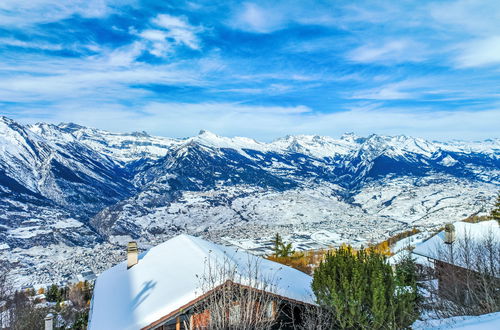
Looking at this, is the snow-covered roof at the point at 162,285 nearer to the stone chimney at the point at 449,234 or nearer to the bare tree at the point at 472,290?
the bare tree at the point at 472,290

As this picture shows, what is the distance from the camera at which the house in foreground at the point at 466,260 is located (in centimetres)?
2031

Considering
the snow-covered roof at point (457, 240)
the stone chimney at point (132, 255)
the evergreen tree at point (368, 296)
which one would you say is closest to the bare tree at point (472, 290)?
the snow-covered roof at point (457, 240)

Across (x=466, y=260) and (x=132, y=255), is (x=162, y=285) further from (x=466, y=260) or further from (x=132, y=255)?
(x=466, y=260)

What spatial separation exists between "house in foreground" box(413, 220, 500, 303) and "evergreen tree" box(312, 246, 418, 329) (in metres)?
5.52

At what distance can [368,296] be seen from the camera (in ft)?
45.3

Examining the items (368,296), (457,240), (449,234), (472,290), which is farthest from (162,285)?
(457,240)

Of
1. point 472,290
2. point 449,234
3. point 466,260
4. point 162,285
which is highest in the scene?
point 162,285

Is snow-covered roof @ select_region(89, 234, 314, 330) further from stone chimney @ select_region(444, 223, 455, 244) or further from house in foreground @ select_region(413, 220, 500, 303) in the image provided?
stone chimney @ select_region(444, 223, 455, 244)

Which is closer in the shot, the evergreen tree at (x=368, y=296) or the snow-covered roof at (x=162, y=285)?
the evergreen tree at (x=368, y=296)

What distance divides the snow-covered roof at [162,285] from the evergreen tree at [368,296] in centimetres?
343

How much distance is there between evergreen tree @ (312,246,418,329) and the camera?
1337cm

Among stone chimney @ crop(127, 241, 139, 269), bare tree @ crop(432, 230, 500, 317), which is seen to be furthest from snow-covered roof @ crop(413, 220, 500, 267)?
stone chimney @ crop(127, 241, 139, 269)

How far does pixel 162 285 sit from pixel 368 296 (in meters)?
10.4

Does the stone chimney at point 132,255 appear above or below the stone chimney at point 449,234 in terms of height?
above
